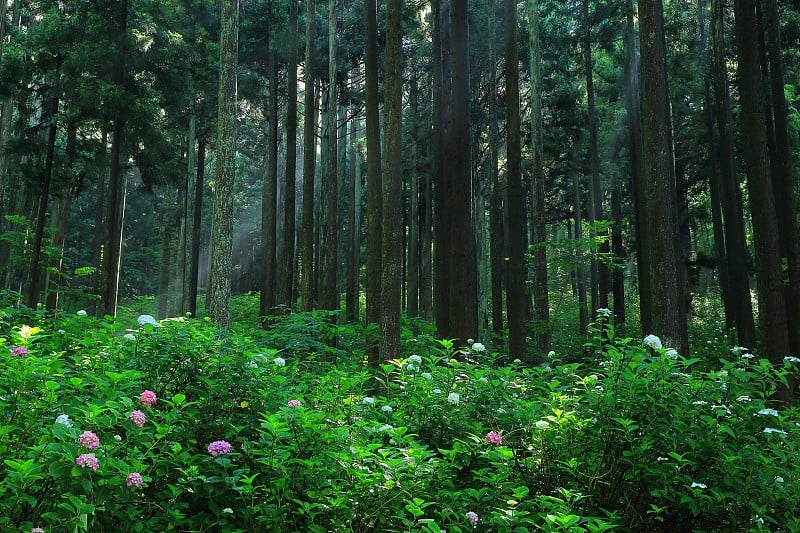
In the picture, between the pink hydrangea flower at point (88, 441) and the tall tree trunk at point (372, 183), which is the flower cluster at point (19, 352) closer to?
the pink hydrangea flower at point (88, 441)

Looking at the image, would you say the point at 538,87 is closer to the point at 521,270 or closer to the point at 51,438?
the point at 521,270

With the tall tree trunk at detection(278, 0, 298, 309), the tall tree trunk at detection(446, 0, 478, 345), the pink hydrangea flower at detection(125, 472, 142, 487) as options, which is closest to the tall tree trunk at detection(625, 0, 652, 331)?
the tall tree trunk at detection(446, 0, 478, 345)

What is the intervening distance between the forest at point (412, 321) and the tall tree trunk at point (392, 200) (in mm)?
54

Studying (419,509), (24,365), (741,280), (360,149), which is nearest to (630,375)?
(419,509)

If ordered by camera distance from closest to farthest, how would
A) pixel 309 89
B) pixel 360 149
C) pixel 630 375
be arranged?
1. pixel 630 375
2. pixel 309 89
3. pixel 360 149

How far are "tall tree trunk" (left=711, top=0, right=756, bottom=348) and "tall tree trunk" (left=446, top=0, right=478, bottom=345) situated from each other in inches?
335

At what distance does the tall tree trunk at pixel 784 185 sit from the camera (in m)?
11.5

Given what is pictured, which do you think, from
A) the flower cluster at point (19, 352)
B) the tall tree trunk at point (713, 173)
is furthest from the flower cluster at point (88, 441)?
the tall tree trunk at point (713, 173)

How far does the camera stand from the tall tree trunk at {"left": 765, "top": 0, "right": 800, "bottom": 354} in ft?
37.7

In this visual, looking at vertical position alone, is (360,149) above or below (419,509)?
above

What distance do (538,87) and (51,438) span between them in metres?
17.0

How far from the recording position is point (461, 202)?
11.1m

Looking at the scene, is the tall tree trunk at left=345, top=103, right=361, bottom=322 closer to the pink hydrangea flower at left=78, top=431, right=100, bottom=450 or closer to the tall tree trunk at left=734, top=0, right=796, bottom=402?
the tall tree trunk at left=734, top=0, right=796, bottom=402

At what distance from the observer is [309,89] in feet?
56.7
